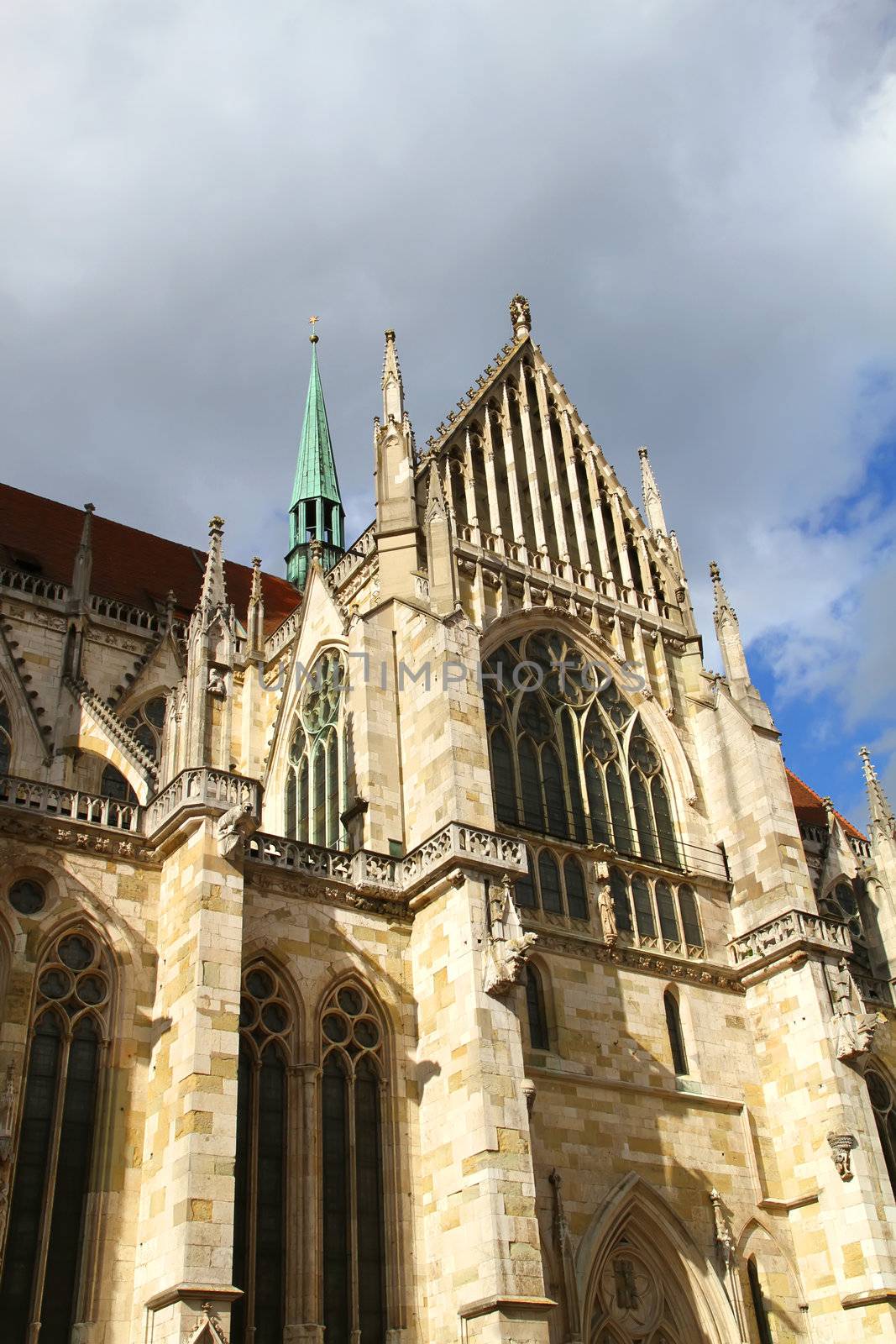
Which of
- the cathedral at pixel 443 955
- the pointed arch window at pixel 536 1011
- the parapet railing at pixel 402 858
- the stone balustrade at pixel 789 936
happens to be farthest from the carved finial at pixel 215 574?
the stone balustrade at pixel 789 936

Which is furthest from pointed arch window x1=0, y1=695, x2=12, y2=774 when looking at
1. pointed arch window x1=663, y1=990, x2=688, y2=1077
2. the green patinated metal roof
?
the green patinated metal roof

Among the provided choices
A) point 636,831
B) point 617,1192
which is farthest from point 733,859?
point 617,1192

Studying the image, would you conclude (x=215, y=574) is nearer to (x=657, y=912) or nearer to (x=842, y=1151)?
(x=657, y=912)

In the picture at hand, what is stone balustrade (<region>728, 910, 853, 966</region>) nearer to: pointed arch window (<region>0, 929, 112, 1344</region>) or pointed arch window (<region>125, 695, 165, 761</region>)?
pointed arch window (<region>0, 929, 112, 1344</region>)

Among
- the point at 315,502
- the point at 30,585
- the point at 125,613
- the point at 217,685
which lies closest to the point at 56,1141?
the point at 217,685

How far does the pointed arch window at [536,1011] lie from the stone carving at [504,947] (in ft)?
6.52

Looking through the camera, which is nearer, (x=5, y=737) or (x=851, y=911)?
(x=5, y=737)

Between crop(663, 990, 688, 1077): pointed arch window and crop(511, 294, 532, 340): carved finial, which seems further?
crop(511, 294, 532, 340): carved finial

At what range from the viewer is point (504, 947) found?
15.4 metres

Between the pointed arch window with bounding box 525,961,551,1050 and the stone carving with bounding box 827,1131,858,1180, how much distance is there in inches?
166

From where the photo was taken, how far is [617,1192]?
16.8 meters

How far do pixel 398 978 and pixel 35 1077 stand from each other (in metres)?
4.59

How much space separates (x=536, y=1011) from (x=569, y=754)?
4.73m

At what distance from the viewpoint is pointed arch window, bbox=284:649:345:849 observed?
19.9 m
